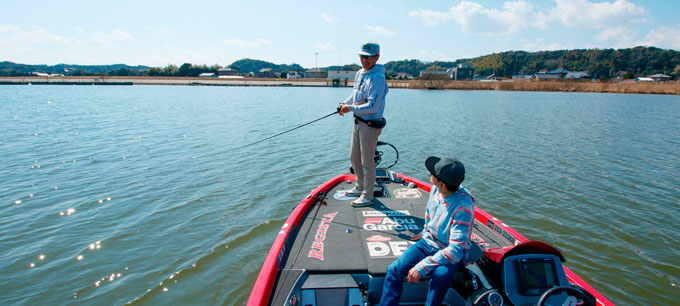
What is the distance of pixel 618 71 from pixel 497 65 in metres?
49.6

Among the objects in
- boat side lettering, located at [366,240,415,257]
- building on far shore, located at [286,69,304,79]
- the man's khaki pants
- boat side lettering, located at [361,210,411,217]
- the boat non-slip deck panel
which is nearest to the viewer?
the boat non-slip deck panel

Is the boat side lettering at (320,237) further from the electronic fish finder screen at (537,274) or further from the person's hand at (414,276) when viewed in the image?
the electronic fish finder screen at (537,274)

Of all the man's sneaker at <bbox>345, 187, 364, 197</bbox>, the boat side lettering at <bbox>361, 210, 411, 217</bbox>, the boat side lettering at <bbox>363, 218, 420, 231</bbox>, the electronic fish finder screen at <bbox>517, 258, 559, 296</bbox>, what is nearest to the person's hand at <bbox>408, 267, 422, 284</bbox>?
the electronic fish finder screen at <bbox>517, 258, 559, 296</bbox>

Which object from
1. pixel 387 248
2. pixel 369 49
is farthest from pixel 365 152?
pixel 387 248

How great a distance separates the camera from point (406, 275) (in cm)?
308

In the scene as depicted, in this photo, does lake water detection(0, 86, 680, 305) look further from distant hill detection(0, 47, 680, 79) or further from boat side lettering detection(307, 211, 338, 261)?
distant hill detection(0, 47, 680, 79)

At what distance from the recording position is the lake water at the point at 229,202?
5.23 m

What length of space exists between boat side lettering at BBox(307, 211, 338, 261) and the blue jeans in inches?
36.9

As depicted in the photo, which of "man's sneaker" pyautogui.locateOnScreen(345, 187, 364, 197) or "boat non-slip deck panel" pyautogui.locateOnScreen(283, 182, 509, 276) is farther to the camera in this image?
"man's sneaker" pyautogui.locateOnScreen(345, 187, 364, 197)

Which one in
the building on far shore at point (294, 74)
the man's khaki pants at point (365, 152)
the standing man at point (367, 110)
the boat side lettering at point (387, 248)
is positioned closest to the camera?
the boat side lettering at point (387, 248)

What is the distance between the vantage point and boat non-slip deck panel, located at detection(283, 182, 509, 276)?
3584 millimetres

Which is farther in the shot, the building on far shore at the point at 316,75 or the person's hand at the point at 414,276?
the building on far shore at the point at 316,75

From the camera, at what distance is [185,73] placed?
137125 mm

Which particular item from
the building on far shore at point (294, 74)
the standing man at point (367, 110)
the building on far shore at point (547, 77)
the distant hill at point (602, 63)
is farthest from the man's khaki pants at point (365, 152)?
the distant hill at point (602, 63)
